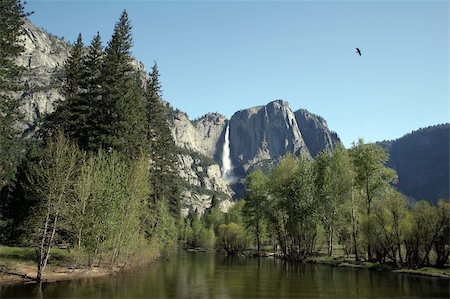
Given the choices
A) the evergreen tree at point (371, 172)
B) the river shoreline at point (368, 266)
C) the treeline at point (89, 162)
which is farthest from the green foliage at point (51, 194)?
the evergreen tree at point (371, 172)

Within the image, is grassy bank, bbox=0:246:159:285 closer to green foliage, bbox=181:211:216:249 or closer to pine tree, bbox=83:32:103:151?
pine tree, bbox=83:32:103:151

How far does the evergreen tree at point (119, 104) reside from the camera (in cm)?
5081

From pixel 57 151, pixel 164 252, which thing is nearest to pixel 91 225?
pixel 57 151

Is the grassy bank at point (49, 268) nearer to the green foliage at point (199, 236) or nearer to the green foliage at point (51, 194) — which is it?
the green foliage at point (51, 194)

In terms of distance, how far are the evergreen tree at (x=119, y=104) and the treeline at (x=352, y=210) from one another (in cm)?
3026

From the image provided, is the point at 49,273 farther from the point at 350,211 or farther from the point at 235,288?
the point at 350,211

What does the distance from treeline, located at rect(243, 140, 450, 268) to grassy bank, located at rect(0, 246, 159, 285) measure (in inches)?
1323

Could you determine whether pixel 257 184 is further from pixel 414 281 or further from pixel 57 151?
pixel 57 151

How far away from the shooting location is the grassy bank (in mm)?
31712

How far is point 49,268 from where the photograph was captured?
118 ft

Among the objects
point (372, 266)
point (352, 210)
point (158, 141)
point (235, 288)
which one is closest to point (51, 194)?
point (235, 288)

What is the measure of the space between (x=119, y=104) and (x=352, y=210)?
40.1 m

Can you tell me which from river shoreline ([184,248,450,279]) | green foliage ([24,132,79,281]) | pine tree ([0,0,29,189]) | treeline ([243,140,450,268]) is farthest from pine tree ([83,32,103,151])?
river shoreline ([184,248,450,279])

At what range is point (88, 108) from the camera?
169 ft
